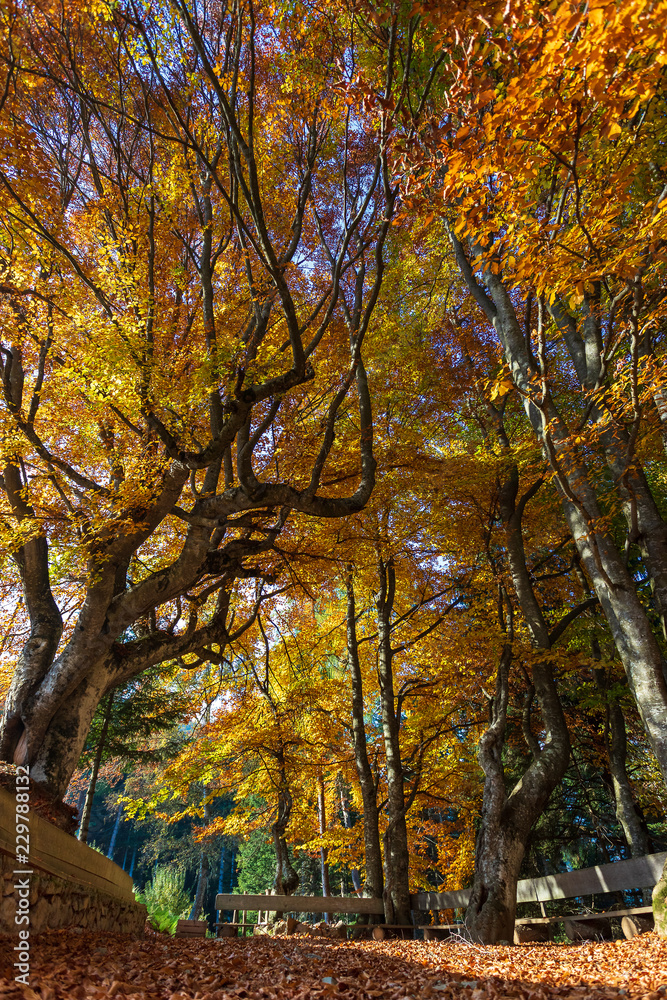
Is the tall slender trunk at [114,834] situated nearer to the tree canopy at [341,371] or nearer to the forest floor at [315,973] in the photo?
the tree canopy at [341,371]

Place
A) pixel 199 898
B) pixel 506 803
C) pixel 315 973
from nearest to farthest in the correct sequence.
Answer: pixel 315 973 → pixel 506 803 → pixel 199 898

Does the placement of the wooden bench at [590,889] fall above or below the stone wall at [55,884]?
below

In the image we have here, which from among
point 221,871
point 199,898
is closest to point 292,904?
point 199,898

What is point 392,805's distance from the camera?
851 cm


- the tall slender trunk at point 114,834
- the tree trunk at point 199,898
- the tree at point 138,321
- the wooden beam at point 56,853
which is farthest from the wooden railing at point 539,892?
the tall slender trunk at point 114,834

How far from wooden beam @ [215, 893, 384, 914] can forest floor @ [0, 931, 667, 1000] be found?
307 cm

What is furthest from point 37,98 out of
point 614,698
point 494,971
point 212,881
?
point 212,881

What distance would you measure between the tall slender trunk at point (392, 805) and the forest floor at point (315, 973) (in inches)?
145

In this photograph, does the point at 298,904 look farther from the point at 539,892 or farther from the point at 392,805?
the point at 539,892

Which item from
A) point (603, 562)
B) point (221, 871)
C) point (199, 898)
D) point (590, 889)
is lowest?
point (221, 871)

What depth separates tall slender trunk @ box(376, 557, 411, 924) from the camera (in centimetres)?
798

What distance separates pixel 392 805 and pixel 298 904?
198 cm

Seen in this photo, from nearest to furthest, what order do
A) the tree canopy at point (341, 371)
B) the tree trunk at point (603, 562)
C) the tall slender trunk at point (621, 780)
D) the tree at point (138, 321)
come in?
the tree canopy at point (341, 371) < the tree trunk at point (603, 562) < the tree at point (138, 321) < the tall slender trunk at point (621, 780)

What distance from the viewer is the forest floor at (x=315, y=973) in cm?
260
